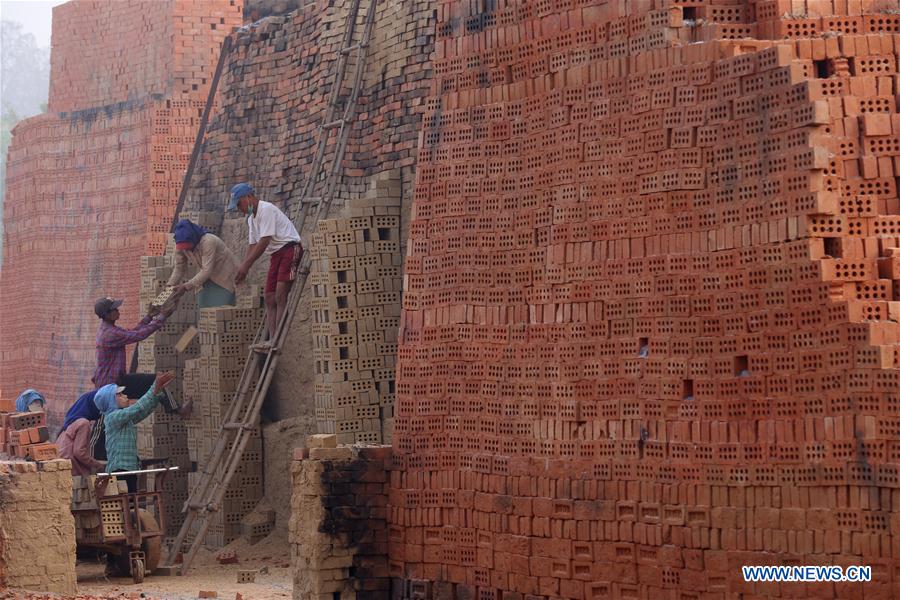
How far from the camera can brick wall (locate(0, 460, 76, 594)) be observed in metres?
13.5

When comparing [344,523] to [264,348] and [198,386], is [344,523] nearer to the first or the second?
[264,348]

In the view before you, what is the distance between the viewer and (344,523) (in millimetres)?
12992

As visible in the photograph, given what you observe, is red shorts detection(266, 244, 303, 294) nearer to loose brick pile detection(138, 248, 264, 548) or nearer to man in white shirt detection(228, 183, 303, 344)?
man in white shirt detection(228, 183, 303, 344)

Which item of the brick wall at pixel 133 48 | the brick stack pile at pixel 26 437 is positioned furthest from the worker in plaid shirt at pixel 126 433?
the brick wall at pixel 133 48

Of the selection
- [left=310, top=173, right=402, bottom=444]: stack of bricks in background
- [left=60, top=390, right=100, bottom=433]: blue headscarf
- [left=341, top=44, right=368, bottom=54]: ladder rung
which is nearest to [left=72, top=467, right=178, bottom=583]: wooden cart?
[left=60, top=390, right=100, bottom=433]: blue headscarf

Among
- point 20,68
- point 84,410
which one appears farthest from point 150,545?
point 20,68

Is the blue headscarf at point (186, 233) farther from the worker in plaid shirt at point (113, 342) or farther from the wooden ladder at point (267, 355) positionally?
the wooden ladder at point (267, 355)

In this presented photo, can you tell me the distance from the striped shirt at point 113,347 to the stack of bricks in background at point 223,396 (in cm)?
60

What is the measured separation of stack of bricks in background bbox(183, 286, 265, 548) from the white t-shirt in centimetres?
99

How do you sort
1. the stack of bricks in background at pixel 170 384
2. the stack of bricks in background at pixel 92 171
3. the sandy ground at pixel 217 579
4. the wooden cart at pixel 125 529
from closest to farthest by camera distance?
1. the sandy ground at pixel 217 579
2. the wooden cart at pixel 125 529
3. the stack of bricks in background at pixel 170 384
4. the stack of bricks in background at pixel 92 171

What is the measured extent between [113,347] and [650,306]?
743 cm

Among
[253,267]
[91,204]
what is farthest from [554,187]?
[91,204]

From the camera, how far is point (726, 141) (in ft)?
35.9

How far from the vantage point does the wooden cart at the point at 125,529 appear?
14.5m
